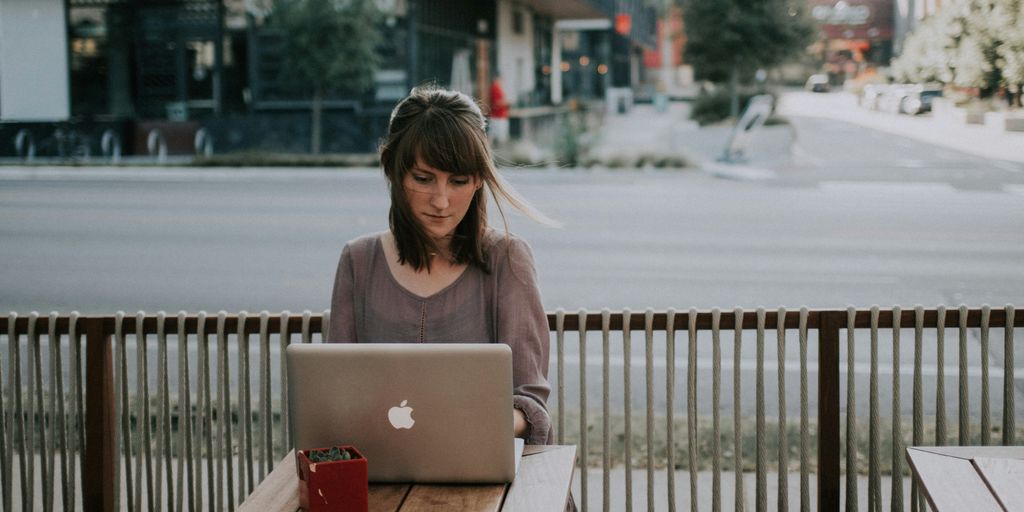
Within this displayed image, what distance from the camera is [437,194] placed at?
2703 mm

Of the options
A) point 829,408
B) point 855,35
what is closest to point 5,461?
point 829,408

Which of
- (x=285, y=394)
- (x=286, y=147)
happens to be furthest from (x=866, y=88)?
(x=286, y=147)

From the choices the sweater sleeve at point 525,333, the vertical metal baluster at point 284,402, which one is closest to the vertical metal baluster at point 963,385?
the sweater sleeve at point 525,333

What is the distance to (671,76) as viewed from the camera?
2095 inches

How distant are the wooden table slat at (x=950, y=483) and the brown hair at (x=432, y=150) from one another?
1.13 meters

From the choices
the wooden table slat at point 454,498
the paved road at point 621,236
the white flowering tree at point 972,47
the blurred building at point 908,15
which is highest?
the blurred building at point 908,15

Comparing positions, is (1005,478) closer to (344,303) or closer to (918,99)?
(344,303)

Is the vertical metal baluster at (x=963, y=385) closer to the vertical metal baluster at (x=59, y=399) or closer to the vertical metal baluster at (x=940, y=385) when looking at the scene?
the vertical metal baluster at (x=940, y=385)

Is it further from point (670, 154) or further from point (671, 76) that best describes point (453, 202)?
point (671, 76)

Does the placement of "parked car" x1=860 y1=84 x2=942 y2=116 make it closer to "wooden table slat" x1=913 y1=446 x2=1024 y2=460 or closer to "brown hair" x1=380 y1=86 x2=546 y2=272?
"wooden table slat" x1=913 y1=446 x2=1024 y2=460

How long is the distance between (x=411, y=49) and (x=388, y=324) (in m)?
20.7

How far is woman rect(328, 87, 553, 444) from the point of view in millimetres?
2698

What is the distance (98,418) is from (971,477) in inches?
109

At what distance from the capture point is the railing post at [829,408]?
3.53m
